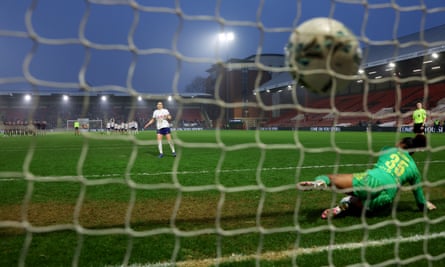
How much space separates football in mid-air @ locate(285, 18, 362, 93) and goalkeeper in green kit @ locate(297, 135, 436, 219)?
1107 mm

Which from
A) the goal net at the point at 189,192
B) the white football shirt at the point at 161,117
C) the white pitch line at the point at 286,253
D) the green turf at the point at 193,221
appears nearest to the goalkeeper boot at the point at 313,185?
the green turf at the point at 193,221

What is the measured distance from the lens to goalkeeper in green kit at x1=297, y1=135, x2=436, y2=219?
12.6ft

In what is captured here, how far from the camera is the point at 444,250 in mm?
3174

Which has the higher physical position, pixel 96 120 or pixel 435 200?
pixel 96 120

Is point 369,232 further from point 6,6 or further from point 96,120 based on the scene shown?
point 96,120

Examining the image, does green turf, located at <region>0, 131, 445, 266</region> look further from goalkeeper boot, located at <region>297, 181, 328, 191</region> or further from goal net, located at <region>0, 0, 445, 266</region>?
goalkeeper boot, located at <region>297, 181, 328, 191</region>

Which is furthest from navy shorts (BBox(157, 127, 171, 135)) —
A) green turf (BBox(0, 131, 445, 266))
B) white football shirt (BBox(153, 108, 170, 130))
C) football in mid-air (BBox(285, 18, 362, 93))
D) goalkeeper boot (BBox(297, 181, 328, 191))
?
football in mid-air (BBox(285, 18, 362, 93))

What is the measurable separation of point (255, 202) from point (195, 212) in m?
0.92

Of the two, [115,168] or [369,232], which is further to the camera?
[115,168]

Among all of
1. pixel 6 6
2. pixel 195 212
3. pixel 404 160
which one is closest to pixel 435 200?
pixel 404 160

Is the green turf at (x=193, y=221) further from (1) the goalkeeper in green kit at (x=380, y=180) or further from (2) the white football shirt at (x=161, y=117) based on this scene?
(2) the white football shirt at (x=161, y=117)

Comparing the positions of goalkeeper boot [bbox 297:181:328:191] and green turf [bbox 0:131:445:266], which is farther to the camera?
goalkeeper boot [bbox 297:181:328:191]

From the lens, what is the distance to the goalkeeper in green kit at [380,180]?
3846mm

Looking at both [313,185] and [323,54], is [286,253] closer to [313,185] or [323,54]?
[313,185]
